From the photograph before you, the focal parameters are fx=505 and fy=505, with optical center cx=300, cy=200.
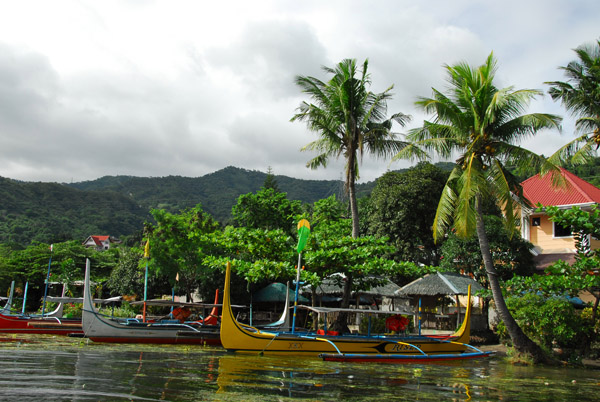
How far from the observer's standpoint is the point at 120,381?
871 cm

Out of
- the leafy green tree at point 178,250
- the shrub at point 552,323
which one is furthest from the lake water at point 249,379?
the leafy green tree at point 178,250

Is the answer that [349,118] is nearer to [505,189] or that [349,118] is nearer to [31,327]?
[505,189]

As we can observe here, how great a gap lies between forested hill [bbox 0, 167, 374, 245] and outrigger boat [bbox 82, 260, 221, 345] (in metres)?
36.8

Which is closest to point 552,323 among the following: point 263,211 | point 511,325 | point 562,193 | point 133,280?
point 511,325

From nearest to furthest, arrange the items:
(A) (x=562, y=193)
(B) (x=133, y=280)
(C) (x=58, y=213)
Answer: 1. (A) (x=562, y=193)
2. (B) (x=133, y=280)
3. (C) (x=58, y=213)

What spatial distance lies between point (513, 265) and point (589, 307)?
5.97m

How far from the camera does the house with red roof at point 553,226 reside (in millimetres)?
24797

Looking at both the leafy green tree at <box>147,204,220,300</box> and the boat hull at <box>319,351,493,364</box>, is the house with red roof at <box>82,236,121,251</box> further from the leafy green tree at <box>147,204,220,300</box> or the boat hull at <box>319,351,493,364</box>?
the boat hull at <box>319,351,493,364</box>

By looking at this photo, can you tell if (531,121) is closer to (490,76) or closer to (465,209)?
(490,76)

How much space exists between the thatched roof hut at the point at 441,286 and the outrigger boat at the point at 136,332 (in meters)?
8.76

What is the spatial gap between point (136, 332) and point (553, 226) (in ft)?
68.3

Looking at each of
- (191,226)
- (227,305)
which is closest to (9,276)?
(191,226)

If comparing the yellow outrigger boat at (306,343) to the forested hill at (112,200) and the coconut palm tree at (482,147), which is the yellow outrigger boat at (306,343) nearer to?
the coconut palm tree at (482,147)

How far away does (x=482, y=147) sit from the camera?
15758 millimetres
